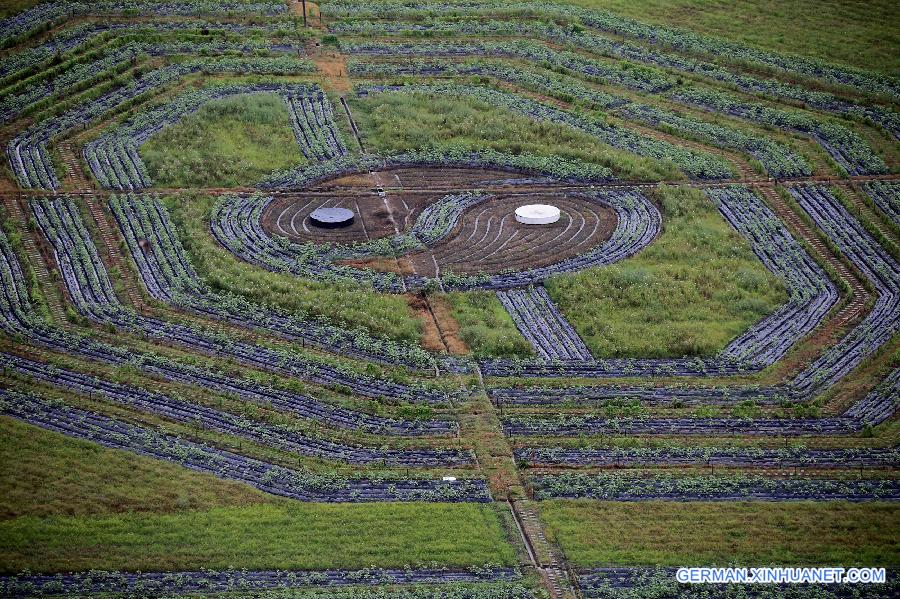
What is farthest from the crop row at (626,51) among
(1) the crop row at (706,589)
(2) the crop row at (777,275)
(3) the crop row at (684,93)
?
(1) the crop row at (706,589)

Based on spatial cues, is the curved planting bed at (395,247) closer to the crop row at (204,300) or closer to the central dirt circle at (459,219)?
the central dirt circle at (459,219)

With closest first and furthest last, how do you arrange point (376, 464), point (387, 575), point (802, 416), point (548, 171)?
point (387, 575) < point (376, 464) < point (802, 416) < point (548, 171)

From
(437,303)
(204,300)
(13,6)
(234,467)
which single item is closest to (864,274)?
(437,303)

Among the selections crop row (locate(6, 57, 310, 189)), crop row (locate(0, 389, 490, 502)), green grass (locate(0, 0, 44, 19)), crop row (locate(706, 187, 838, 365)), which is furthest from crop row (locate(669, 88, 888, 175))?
green grass (locate(0, 0, 44, 19))

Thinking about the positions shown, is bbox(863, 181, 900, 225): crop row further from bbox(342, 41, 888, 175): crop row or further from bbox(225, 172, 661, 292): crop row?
bbox(225, 172, 661, 292): crop row

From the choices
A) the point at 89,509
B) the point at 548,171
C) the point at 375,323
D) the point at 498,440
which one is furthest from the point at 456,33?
the point at 89,509

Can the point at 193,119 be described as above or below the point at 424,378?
above

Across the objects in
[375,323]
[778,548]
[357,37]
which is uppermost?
[357,37]

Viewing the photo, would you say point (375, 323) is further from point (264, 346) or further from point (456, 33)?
point (456, 33)
